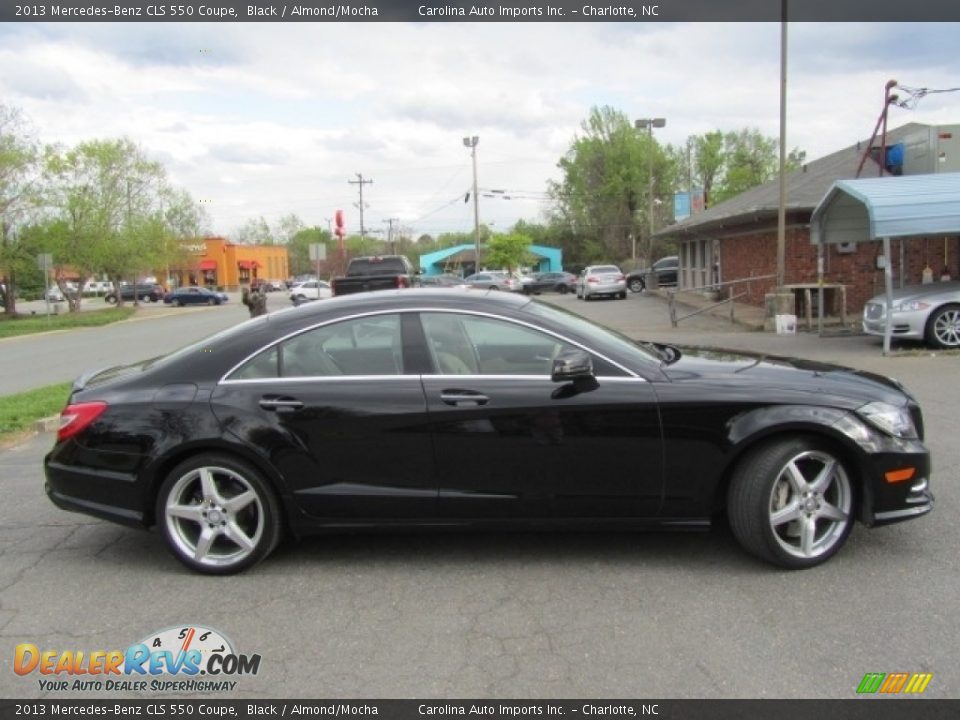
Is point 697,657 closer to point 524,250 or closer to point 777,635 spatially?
point 777,635

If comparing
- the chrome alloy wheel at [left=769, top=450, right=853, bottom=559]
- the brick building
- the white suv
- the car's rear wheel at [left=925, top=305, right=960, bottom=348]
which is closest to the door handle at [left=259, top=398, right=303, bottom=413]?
the white suv

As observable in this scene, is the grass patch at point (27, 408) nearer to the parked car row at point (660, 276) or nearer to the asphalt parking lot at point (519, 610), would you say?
the asphalt parking lot at point (519, 610)

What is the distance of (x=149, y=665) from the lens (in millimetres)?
3316

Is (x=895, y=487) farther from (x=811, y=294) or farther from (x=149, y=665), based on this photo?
(x=811, y=294)

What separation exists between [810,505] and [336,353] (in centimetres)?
259

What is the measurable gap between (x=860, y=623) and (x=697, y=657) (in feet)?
2.70

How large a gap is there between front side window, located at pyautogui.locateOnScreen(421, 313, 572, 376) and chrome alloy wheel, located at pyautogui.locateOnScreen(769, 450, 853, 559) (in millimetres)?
1314

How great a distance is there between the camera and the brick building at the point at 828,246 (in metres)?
18.3

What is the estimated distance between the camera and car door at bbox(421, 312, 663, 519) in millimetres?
3965

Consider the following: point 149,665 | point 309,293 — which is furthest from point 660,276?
point 149,665

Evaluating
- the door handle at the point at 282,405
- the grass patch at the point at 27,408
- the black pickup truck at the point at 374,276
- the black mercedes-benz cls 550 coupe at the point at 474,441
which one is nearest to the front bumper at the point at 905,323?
the black pickup truck at the point at 374,276

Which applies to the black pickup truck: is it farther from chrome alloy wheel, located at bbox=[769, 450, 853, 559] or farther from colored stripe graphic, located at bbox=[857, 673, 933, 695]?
colored stripe graphic, located at bbox=[857, 673, 933, 695]
